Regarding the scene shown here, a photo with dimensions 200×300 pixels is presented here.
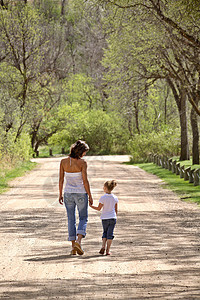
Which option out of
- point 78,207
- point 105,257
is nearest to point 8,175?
point 78,207

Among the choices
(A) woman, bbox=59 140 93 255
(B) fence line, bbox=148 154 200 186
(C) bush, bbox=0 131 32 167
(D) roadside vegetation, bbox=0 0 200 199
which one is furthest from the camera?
(C) bush, bbox=0 131 32 167

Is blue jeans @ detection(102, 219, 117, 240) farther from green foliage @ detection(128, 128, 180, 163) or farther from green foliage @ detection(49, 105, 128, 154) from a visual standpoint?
green foliage @ detection(49, 105, 128, 154)

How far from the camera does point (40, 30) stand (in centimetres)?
3891

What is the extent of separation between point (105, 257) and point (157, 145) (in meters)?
33.6

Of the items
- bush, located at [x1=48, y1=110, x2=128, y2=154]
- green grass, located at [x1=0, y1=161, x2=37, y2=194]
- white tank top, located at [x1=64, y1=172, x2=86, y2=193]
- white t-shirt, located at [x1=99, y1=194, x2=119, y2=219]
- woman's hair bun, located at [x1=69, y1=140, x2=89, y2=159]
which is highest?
bush, located at [x1=48, y1=110, x2=128, y2=154]

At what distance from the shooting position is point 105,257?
8320 mm

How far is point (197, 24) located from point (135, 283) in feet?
43.9

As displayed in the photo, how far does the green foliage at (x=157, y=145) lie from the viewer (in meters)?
40.7

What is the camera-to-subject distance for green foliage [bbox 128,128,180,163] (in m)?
40.7

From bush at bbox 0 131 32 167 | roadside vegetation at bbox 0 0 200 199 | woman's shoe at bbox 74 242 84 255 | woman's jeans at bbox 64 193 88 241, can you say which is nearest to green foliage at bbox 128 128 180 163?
roadside vegetation at bbox 0 0 200 199

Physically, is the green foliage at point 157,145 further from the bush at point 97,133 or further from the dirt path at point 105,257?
the dirt path at point 105,257

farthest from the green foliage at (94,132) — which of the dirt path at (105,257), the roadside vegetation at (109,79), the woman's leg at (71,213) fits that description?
the woman's leg at (71,213)

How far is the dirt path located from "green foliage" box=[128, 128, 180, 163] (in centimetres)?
2492

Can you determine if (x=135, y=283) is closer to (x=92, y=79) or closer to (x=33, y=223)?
(x=33, y=223)
